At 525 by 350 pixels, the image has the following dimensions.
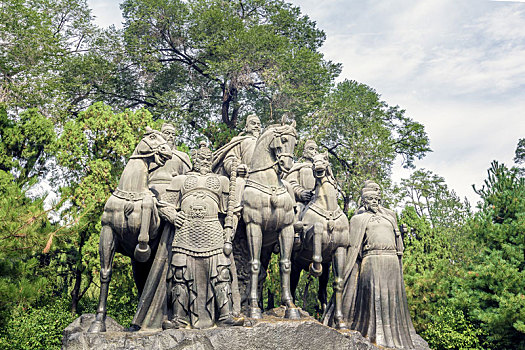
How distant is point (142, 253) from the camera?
770 centimetres

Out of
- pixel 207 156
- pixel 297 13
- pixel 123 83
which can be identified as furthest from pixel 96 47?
pixel 207 156

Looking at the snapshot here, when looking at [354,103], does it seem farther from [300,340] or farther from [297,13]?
[300,340]

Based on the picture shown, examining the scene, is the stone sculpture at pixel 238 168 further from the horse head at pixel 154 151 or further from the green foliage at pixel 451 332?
the green foliage at pixel 451 332

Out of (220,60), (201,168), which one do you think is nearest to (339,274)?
(201,168)

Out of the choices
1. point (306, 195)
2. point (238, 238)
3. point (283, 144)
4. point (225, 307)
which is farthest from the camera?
point (306, 195)

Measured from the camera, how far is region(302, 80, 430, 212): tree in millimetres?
19578

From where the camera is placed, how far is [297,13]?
22.8 metres

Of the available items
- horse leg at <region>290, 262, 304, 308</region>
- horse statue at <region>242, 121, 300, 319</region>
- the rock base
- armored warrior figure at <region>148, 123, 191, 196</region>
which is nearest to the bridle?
horse statue at <region>242, 121, 300, 319</region>

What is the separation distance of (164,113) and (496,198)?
12217 mm

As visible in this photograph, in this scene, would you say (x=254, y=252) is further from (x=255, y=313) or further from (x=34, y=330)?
(x=34, y=330)

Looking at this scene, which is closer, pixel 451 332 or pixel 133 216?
pixel 133 216

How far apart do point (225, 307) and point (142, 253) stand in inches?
61.6

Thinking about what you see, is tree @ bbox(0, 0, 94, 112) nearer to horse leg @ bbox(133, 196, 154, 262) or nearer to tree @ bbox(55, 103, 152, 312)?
tree @ bbox(55, 103, 152, 312)

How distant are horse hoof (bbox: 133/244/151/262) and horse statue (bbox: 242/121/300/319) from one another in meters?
1.57
